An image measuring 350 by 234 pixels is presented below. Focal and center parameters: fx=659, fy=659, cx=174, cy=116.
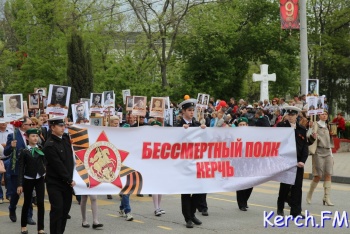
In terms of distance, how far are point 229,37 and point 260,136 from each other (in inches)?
1217

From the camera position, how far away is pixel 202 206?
11.8 metres

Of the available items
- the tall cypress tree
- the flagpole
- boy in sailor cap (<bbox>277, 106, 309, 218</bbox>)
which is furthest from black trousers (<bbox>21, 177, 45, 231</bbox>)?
the tall cypress tree

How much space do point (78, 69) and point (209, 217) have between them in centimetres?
2374

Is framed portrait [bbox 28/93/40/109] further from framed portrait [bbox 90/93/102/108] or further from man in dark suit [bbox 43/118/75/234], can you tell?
man in dark suit [bbox 43/118/75/234]

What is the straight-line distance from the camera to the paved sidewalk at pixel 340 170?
18.4 meters

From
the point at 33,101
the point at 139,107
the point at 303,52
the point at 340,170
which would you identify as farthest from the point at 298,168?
the point at 303,52

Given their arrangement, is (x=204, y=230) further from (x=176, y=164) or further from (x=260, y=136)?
(x=260, y=136)

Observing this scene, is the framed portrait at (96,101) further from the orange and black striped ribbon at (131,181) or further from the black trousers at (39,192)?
the black trousers at (39,192)

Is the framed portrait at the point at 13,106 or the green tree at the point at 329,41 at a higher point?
the green tree at the point at 329,41

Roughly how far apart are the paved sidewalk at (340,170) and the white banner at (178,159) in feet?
24.3

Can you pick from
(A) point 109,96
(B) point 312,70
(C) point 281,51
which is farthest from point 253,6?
(A) point 109,96

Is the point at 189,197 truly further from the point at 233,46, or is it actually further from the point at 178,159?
the point at 233,46

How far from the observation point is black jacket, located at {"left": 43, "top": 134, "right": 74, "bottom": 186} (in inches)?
351

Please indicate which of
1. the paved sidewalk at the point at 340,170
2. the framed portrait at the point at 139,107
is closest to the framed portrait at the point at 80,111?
the framed portrait at the point at 139,107
